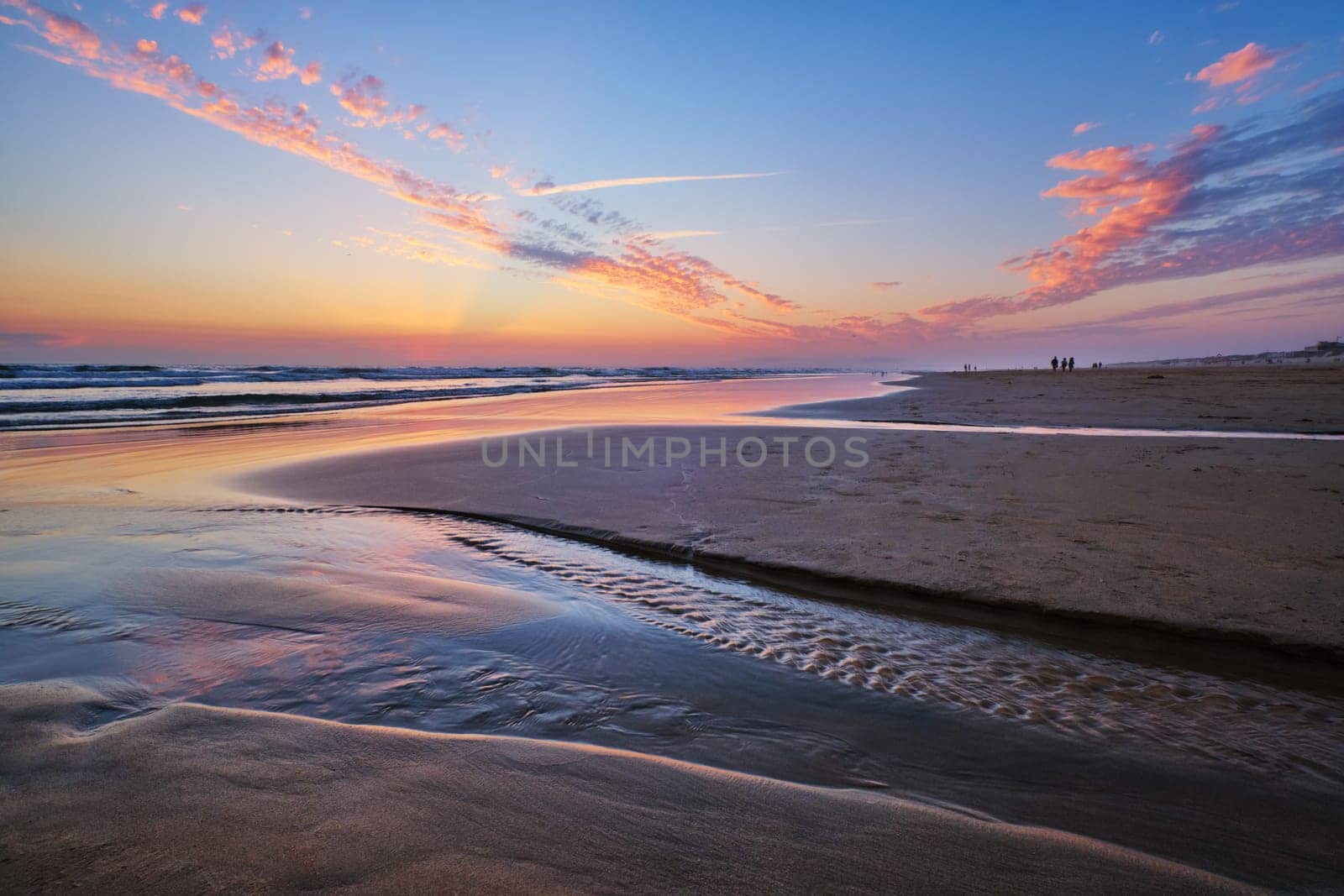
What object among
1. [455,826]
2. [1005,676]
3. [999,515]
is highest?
[999,515]

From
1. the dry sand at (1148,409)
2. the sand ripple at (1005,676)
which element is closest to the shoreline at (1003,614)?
the sand ripple at (1005,676)

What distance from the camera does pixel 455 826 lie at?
5.96ft

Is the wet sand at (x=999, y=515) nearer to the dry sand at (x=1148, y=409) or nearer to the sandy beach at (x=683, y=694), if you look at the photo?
the sandy beach at (x=683, y=694)

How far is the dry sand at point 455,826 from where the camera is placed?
162cm

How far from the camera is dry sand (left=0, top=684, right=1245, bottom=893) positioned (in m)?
1.62

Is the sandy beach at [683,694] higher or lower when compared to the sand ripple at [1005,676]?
higher

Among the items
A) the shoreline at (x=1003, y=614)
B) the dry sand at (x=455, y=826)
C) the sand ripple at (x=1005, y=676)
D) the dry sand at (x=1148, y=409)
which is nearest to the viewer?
the dry sand at (x=455, y=826)

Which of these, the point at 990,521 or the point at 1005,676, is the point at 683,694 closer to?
the point at 1005,676

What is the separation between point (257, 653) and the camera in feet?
10.2

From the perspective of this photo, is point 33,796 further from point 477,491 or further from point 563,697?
point 477,491

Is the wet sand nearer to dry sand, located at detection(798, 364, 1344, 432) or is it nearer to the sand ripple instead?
the sand ripple

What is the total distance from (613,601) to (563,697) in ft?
4.43

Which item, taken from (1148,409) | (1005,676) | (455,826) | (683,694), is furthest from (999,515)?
(1148,409)

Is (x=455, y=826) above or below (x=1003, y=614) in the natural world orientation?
above
